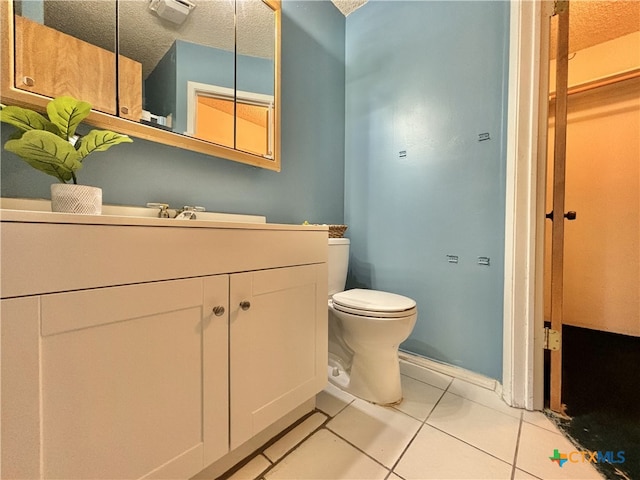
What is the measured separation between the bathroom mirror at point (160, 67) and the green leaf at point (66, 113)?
20cm

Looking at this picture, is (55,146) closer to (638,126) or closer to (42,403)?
(42,403)

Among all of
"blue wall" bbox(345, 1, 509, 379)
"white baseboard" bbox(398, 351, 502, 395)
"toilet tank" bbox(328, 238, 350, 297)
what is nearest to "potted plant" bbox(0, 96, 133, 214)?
"toilet tank" bbox(328, 238, 350, 297)

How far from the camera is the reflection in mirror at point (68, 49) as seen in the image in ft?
2.44

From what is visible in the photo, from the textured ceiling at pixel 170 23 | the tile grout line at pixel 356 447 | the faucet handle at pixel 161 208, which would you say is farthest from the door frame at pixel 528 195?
the faucet handle at pixel 161 208

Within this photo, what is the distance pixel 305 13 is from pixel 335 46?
28 centimetres

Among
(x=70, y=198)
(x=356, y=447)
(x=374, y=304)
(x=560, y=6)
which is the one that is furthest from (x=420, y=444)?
(x=560, y=6)

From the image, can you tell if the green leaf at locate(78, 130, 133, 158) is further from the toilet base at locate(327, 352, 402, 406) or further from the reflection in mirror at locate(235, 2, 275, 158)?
the toilet base at locate(327, 352, 402, 406)

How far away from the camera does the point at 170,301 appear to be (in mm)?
625

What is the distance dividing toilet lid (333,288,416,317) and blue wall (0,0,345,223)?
0.59m

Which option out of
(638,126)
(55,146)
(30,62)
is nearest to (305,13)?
(30,62)

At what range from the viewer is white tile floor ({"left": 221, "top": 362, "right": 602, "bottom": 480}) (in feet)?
2.67

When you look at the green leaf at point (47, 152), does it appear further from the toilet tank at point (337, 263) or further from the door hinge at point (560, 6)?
the door hinge at point (560, 6)

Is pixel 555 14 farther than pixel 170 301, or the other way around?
pixel 555 14

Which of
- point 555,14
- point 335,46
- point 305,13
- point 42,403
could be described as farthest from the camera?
point 335,46
